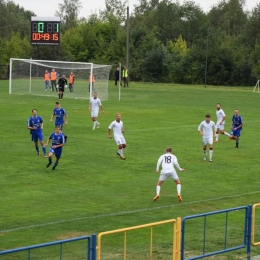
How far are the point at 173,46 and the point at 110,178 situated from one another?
69395 millimetres

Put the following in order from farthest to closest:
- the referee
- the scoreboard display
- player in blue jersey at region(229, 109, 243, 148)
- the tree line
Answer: the tree line
the scoreboard display
the referee
player in blue jersey at region(229, 109, 243, 148)

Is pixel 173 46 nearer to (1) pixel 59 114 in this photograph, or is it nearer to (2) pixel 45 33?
(2) pixel 45 33

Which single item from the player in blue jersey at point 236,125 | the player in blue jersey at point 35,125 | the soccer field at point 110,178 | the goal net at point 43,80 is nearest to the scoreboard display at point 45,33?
the goal net at point 43,80

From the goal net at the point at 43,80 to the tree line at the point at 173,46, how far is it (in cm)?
556

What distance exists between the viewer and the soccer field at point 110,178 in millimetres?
18531

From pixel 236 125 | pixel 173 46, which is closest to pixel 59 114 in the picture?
pixel 236 125

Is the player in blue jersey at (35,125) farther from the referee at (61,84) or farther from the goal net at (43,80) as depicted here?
the goal net at (43,80)

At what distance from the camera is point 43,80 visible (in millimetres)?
60156

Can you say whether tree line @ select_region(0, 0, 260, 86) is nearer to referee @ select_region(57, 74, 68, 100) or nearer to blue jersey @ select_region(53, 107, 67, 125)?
→ referee @ select_region(57, 74, 68, 100)

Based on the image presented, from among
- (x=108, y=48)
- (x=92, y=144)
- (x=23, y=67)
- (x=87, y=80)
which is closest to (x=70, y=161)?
(x=92, y=144)

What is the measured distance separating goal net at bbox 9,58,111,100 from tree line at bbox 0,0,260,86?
18.2 ft

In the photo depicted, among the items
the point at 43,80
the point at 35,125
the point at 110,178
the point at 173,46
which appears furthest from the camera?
the point at 173,46

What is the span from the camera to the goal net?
2206 inches

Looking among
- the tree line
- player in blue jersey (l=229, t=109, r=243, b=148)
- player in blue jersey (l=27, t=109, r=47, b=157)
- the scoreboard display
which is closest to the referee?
the scoreboard display
